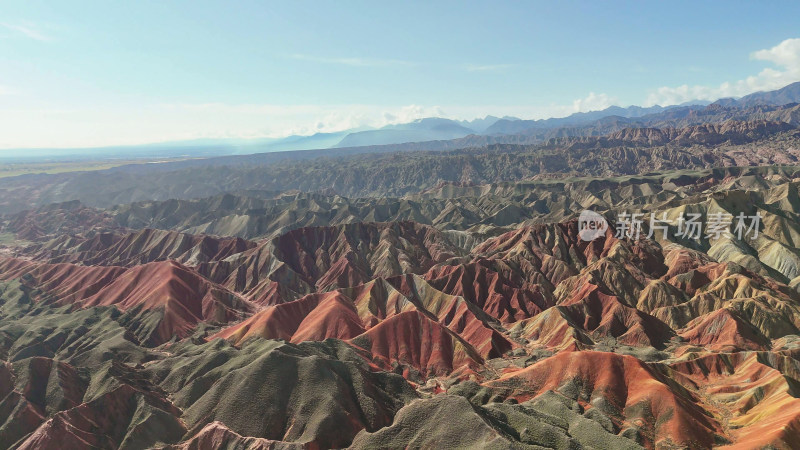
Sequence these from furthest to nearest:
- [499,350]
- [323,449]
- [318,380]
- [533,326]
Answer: [533,326] < [499,350] < [318,380] < [323,449]

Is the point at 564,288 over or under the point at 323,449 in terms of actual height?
under

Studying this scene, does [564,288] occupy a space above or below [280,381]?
below

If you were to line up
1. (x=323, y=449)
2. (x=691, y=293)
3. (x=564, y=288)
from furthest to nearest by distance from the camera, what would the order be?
(x=564, y=288), (x=691, y=293), (x=323, y=449)

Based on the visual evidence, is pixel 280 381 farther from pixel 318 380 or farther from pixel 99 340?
pixel 99 340

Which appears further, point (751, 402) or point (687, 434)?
point (751, 402)

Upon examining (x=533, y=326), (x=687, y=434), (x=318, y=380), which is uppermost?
(x=318, y=380)

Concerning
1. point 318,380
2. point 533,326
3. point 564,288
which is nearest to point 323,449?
point 318,380

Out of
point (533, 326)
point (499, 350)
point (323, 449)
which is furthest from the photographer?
point (533, 326)

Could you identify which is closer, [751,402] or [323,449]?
[323,449]

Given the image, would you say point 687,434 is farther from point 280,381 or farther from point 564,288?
point 564,288

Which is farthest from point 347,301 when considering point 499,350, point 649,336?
point 649,336
